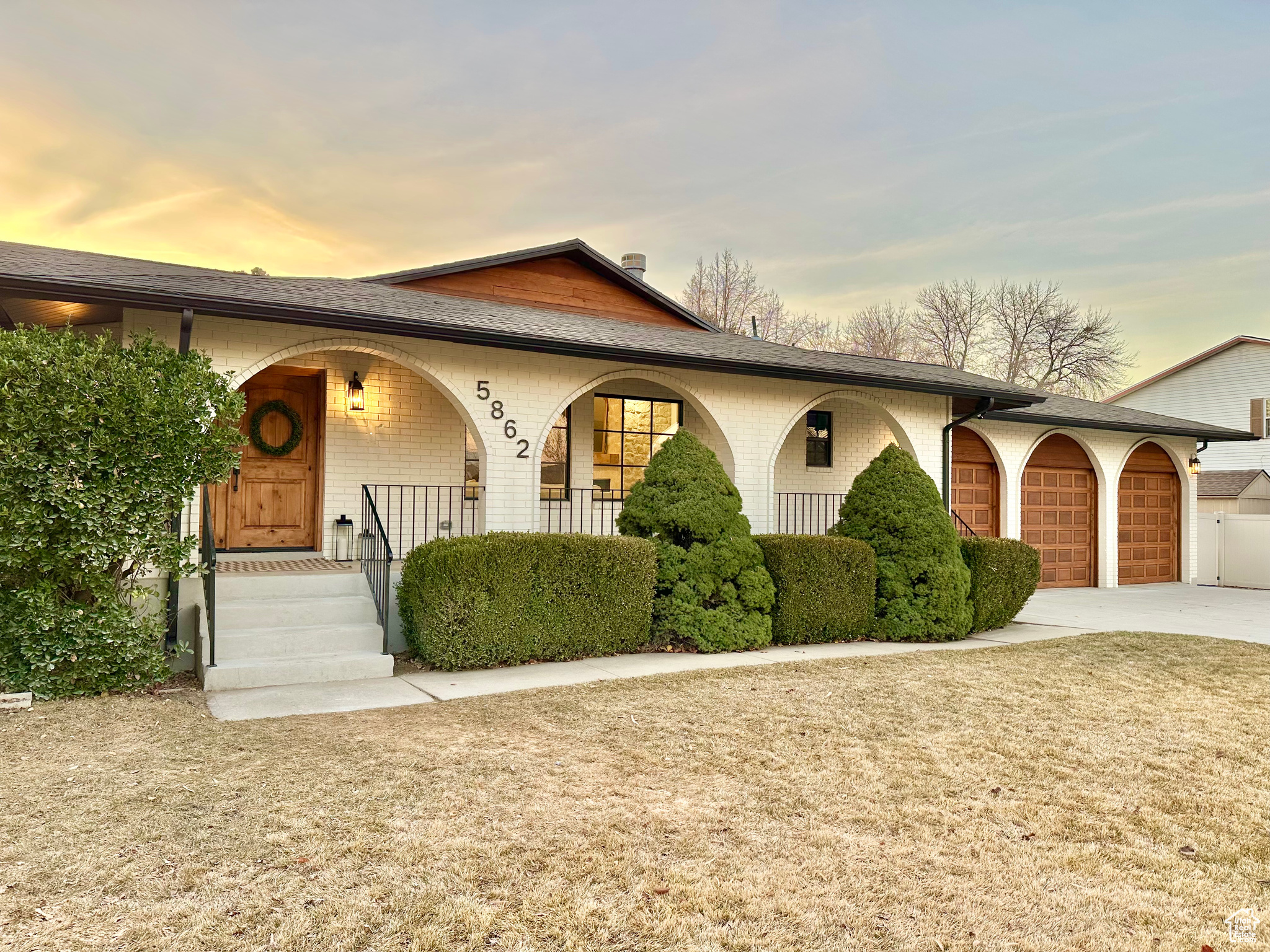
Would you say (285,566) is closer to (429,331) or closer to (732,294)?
(429,331)

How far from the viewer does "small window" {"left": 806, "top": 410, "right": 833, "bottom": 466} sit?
12.5 m

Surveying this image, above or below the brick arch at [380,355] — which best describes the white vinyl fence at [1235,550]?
below

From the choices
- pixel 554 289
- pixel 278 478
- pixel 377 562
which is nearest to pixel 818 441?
pixel 554 289

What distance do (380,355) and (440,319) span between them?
2.38 feet

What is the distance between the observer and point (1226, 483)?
21281 millimetres

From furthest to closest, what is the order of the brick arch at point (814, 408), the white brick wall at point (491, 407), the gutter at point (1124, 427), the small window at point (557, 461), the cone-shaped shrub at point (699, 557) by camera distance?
the gutter at point (1124, 427) < the small window at point (557, 461) < the brick arch at point (814, 408) < the cone-shaped shrub at point (699, 557) < the white brick wall at point (491, 407)

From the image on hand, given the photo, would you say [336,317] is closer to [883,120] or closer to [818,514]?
[818,514]

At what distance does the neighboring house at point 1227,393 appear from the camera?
22734mm

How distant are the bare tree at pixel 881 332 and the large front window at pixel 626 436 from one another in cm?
2416

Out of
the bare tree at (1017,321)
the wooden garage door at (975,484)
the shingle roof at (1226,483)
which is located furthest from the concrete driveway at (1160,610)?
the bare tree at (1017,321)

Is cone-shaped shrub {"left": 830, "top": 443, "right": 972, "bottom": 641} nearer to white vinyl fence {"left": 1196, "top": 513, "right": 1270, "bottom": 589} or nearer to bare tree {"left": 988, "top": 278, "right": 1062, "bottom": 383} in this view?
white vinyl fence {"left": 1196, "top": 513, "right": 1270, "bottom": 589}

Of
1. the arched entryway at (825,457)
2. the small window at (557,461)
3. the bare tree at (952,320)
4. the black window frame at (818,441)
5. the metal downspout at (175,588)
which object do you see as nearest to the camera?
the metal downspout at (175,588)

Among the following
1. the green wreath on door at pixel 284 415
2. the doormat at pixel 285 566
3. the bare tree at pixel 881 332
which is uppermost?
the bare tree at pixel 881 332

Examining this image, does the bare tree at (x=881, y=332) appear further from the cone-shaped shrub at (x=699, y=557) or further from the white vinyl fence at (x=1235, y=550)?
the cone-shaped shrub at (x=699, y=557)
